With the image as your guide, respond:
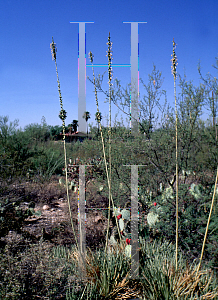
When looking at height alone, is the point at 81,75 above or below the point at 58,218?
above

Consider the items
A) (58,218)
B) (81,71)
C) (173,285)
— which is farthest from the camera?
(58,218)

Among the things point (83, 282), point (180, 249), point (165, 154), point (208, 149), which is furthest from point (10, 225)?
point (208, 149)

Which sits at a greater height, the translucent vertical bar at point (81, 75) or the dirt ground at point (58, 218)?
the translucent vertical bar at point (81, 75)

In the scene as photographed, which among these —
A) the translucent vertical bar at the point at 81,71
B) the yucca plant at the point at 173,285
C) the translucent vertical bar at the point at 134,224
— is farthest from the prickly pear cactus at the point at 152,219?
the translucent vertical bar at the point at 81,71

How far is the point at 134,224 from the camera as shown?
2.97 metres

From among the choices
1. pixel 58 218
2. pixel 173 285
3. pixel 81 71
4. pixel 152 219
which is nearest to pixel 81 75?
pixel 81 71

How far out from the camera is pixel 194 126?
12.1 feet

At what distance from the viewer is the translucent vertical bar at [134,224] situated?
2.22 metres

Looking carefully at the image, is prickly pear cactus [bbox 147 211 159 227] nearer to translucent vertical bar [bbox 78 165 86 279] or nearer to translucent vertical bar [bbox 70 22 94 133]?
translucent vertical bar [bbox 78 165 86 279]

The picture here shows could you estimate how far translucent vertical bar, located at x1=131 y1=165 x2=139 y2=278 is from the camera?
2222 mm

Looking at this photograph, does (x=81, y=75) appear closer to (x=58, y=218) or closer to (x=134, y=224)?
(x=134, y=224)

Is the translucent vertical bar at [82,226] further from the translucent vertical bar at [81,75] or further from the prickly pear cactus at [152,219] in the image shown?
the translucent vertical bar at [81,75]

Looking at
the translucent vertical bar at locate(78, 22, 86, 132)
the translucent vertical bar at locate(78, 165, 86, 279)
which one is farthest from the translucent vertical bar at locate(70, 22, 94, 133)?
the translucent vertical bar at locate(78, 165, 86, 279)

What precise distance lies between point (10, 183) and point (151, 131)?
2.39 meters
